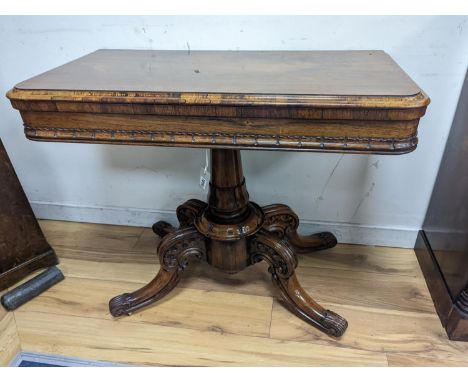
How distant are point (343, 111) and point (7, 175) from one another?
0.99 metres

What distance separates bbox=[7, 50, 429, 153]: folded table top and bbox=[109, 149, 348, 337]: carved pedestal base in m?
0.24

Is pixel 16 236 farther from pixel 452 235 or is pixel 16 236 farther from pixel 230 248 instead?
pixel 452 235

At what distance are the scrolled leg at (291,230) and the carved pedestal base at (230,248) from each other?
0.05 metres

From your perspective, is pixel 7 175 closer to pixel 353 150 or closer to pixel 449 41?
pixel 353 150

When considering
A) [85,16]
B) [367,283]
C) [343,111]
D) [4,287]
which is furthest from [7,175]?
[367,283]

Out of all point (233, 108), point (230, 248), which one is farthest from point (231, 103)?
point (230, 248)

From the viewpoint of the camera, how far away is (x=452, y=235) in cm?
105

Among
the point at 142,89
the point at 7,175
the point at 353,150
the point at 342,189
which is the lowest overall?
the point at 342,189

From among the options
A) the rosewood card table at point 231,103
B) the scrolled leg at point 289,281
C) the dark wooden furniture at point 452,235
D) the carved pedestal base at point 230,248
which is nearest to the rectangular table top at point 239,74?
the rosewood card table at point 231,103

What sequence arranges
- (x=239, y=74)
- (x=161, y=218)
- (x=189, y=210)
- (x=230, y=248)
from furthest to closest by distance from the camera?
(x=161, y=218), (x=189, y=210), (x=230, y=248), (x=239, y=74)

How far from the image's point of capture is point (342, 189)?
4.06ft

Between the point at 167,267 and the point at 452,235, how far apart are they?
0.80m

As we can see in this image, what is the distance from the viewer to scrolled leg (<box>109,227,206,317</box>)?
104 cm

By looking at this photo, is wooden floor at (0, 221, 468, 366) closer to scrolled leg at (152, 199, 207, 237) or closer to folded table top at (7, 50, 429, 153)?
scrolled leg at (152, 199, 207, 237)
